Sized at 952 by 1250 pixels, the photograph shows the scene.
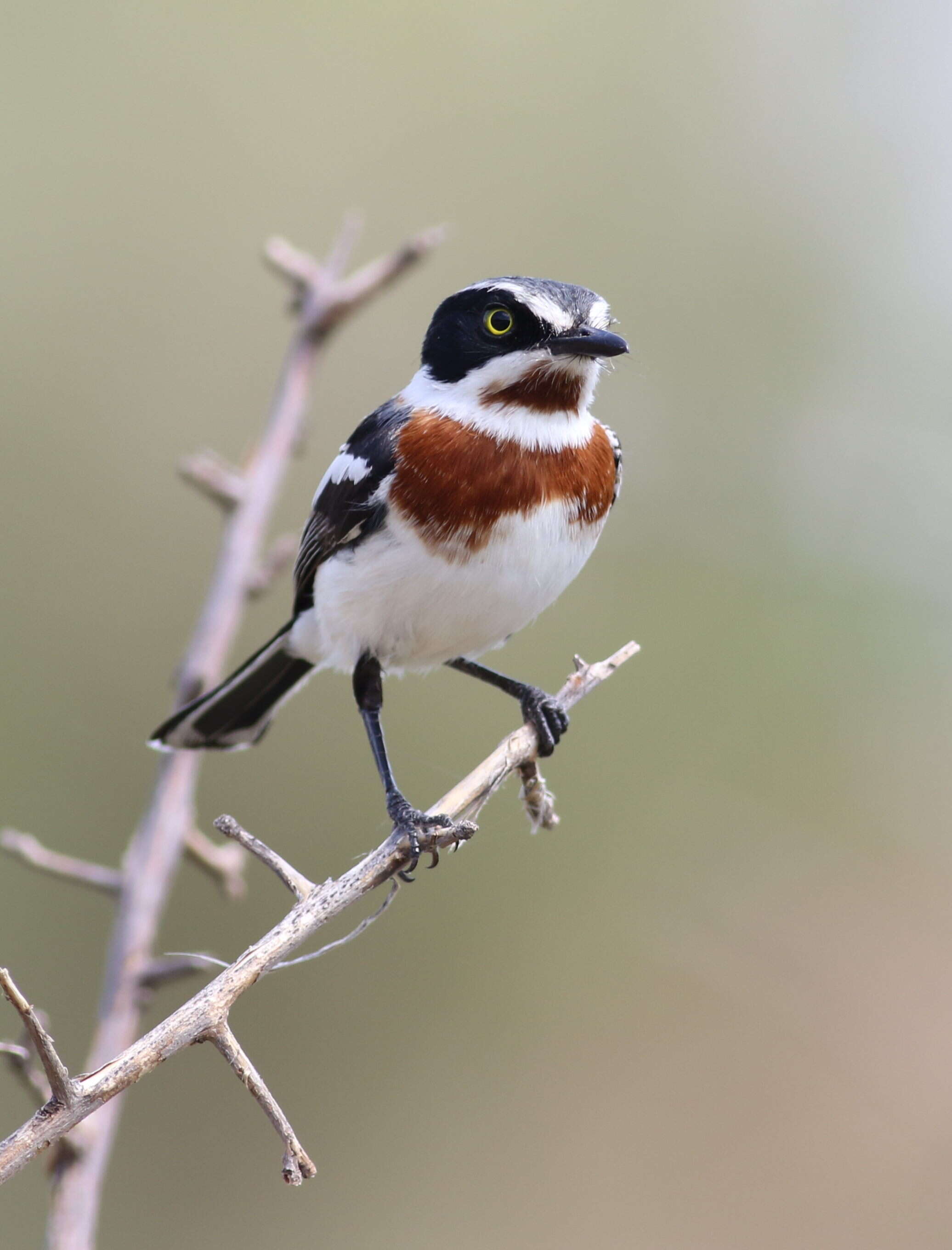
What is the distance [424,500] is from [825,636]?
13.1ft

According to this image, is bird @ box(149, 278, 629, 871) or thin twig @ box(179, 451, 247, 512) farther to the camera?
thin twig @ box(179, 451, 247, 512)

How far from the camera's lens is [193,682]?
368 centimetres

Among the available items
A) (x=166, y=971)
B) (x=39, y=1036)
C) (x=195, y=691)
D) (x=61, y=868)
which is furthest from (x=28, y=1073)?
(x=195, y=691)

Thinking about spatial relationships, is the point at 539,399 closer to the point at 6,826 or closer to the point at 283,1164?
the point at 283,1164

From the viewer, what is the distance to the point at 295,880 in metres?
2.44

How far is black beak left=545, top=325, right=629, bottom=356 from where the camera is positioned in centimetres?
337

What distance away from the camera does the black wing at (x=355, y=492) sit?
12.8 feet

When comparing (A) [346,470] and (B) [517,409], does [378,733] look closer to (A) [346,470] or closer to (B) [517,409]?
(A) [346,470]

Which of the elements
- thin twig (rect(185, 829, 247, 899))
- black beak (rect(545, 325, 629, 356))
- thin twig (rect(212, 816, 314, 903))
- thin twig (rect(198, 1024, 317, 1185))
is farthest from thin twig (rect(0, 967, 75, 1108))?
black beak (rect(545, 325, 629, 356))

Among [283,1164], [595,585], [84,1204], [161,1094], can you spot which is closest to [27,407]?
[595,585]

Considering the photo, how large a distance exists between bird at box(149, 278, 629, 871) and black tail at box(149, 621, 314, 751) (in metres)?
0.11

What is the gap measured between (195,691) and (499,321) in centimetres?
141

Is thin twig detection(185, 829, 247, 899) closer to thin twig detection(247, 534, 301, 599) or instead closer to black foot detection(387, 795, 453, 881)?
black foot detection(387, 795, 453, 881)

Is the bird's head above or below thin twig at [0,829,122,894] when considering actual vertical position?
above
